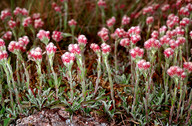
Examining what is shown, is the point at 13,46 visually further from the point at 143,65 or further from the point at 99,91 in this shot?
the point at 143,65

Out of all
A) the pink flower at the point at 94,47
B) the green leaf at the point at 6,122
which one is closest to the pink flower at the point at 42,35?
the pink flower at the point at 94,47

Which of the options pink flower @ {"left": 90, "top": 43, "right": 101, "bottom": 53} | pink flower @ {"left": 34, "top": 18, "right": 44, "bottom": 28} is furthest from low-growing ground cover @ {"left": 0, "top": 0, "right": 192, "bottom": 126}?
pink flower @ {"left": 34, "top": 18, "right": 44, "bottom": 28}

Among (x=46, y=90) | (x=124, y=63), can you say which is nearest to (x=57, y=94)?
(x=46, y=90)

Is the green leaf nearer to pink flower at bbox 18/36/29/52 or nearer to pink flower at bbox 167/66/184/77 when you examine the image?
pink flower at bbox 18/36/29/52

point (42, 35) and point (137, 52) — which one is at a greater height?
point (42, 35)

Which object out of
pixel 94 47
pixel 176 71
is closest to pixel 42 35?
pixel 94 47

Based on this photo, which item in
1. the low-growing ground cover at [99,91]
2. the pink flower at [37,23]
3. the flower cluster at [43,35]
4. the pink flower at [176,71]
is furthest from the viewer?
the pink flower at [37,23]

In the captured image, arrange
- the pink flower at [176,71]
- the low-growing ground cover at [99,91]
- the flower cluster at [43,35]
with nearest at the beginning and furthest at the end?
the pink flower at [176,71] → the low-growing ground cover at [99,91] → the flower cluster at [43,35]

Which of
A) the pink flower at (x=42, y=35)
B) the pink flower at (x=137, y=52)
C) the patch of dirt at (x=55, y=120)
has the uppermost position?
the pink flower at (x=42, y=35)

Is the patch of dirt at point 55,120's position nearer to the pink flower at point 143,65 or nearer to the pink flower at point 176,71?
the pink flower at point 143,65
